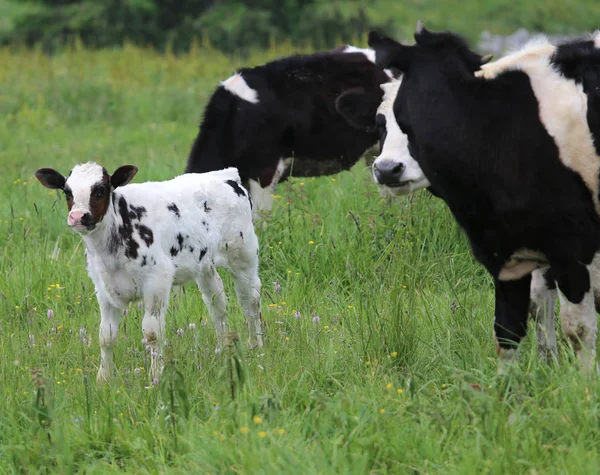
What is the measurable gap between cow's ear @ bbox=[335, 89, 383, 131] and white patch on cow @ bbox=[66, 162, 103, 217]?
4.51 ft

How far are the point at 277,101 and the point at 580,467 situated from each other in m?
5.35

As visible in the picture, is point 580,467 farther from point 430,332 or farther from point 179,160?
point 179,160

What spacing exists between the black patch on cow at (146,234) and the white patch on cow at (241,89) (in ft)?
10.2

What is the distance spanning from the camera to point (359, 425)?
386 centimetres

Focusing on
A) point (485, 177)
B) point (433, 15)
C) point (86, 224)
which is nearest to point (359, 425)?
point (485, 177)

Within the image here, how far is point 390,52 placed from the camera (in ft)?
14.9

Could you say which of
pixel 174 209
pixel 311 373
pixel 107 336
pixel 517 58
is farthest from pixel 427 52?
pixel 107 336

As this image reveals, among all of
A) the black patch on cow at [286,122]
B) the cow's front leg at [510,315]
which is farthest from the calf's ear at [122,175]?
the black patch on cow at [286,122]

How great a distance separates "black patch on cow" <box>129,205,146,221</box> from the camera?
5.29 m

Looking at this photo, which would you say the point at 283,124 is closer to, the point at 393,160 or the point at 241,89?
the point at 241,89

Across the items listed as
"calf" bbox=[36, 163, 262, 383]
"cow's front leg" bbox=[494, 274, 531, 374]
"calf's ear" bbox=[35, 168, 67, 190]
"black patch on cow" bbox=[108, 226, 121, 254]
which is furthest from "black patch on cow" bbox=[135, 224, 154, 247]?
"cow's front leg" bbox=[494, 274, 531, 374]

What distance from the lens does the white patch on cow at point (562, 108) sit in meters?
4.18

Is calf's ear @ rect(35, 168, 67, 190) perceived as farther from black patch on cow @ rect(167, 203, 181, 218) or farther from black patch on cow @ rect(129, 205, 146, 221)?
black patch on cow @ rect(167, 203, 181, 218)

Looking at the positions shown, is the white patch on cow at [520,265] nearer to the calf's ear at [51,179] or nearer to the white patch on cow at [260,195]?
Result: the calf's ear at [51,179]
